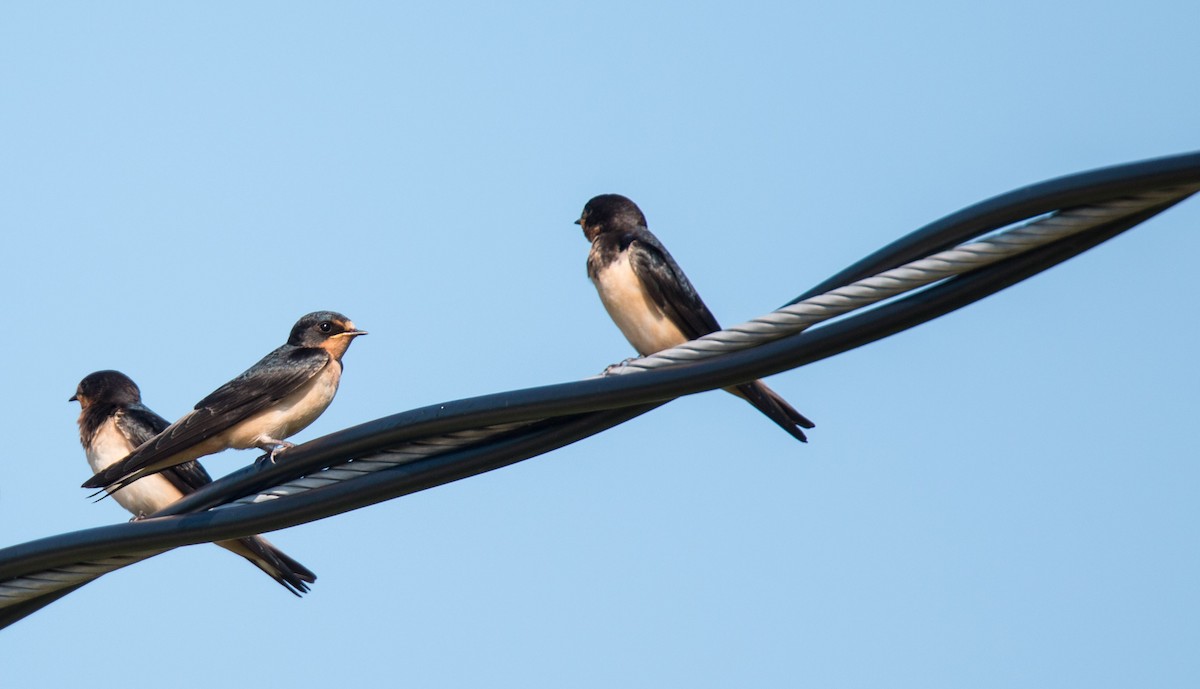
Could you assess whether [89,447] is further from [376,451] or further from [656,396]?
[656,396]

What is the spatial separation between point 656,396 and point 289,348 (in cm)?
384

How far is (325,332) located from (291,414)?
A: 25.8 inches

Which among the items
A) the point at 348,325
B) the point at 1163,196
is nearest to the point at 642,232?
the point at 348,325

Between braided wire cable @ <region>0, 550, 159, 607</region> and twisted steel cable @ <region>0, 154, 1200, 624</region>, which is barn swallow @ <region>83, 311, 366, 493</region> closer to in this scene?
braided wire cable @ <region>0, 550, 159, 607</region>

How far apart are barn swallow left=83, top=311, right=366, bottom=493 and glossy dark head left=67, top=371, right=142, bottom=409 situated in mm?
2500

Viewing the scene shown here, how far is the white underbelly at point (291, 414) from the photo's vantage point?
22.4 feet

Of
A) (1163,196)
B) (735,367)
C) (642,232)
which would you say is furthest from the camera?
(642,232)

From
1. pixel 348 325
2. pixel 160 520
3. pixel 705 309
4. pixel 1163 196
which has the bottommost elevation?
pixel 1163 196

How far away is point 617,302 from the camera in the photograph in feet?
25.4

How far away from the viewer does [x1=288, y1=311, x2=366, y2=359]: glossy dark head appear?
24.8 feet

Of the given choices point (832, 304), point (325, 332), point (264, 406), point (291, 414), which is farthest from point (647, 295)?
point (832, 304)

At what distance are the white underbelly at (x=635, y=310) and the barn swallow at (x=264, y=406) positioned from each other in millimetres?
1239

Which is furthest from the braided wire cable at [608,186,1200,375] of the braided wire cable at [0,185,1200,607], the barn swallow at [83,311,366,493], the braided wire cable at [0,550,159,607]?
the barn swallow at [83,311,366,493]

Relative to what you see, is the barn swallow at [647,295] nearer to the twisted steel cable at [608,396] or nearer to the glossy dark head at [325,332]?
the glossy dark head at [325,332]
